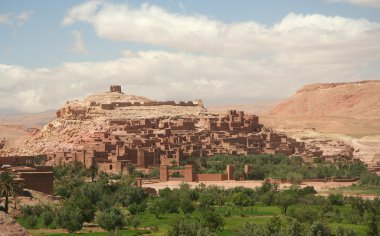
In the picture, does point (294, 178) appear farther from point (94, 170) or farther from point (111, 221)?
point (111, 221)

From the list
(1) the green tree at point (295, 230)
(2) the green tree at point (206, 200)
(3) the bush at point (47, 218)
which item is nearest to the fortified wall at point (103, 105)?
(2) the green tree at point (206, 200)

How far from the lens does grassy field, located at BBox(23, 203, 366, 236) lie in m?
30.8

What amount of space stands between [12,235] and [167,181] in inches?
1602

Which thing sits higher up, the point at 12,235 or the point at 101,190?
the point at 12,235

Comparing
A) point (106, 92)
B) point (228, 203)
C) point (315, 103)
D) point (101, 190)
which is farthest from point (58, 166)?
point (315, 103)

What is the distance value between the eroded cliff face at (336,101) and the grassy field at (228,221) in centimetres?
8005

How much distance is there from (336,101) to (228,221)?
9788 centimetres

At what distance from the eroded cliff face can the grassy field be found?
3152 inches

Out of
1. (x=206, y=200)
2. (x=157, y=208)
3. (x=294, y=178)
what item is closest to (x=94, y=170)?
(x=206, y=200)

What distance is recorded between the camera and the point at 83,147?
199 ft

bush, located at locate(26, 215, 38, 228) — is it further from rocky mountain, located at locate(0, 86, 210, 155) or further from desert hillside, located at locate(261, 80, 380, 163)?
desert hillside, located at locate(261, 80, 380, 163)

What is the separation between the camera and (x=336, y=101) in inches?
5094

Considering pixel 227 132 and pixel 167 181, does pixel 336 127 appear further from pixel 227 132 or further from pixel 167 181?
pixel 167 181

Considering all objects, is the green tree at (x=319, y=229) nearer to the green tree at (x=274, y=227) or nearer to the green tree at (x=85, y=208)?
the green tree at (x=274, y=227)
